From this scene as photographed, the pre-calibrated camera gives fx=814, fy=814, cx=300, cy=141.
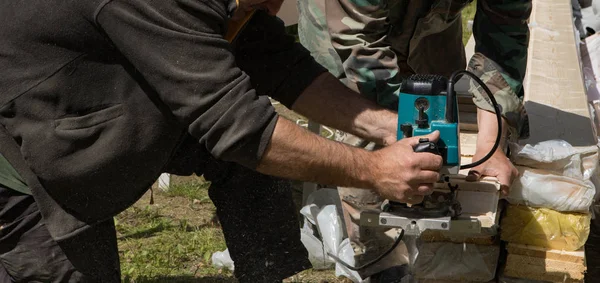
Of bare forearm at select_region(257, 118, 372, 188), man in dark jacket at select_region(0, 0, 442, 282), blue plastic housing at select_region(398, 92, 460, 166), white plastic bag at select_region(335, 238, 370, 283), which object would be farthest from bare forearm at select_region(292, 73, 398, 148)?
white plastic bag at select_region(335, 238, 370, 283)

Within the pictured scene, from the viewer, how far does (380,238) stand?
390cm

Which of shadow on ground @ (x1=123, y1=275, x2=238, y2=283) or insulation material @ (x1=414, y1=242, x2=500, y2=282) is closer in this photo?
insulation material @ (x1=414, y1=242, x2=500, y2=282)

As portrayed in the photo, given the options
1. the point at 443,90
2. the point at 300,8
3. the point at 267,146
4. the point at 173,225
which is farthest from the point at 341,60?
the point at 173,225

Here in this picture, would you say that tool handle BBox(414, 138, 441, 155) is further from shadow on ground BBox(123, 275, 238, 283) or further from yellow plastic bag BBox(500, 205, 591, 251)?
shadow on ground BBox(123, 275, 238, 283)

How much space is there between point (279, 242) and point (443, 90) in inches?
38.9

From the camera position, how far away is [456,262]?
372 cm

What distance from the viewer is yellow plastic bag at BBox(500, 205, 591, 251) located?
355 centimetres

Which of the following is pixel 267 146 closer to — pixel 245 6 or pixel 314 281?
pixel 245 6

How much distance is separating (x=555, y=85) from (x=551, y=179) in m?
1.27

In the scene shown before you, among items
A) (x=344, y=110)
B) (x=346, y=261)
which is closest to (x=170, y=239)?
Result: (x=346, y=261)

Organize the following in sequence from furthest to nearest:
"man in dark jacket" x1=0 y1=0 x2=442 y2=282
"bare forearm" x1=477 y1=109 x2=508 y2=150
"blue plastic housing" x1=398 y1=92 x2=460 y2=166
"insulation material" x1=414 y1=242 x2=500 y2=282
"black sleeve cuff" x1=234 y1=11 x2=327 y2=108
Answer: "insulation material" x1=414 y1=242 x2=500 y2=282 < "bare forearm" x1=477 y1=109 x2=508 y2=150 < "black sleeve cuff" x1=234 y1=11 x2=327 y2=108 < "blue plastic housing" x1=398 y1=92 x2=460 y2=166 < "man in dark jacket" x1=0 y1=0 x2=442 y2=282

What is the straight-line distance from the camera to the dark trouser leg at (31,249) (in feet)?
9.23

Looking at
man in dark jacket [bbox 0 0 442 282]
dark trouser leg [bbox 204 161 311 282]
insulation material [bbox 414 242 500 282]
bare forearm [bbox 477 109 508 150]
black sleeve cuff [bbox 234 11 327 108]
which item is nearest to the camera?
man in dark jacket [bbox 0 0 442 282]

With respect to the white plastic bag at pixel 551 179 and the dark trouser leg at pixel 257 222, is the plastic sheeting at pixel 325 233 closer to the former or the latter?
the dark trouser leg at pixel 257 222
